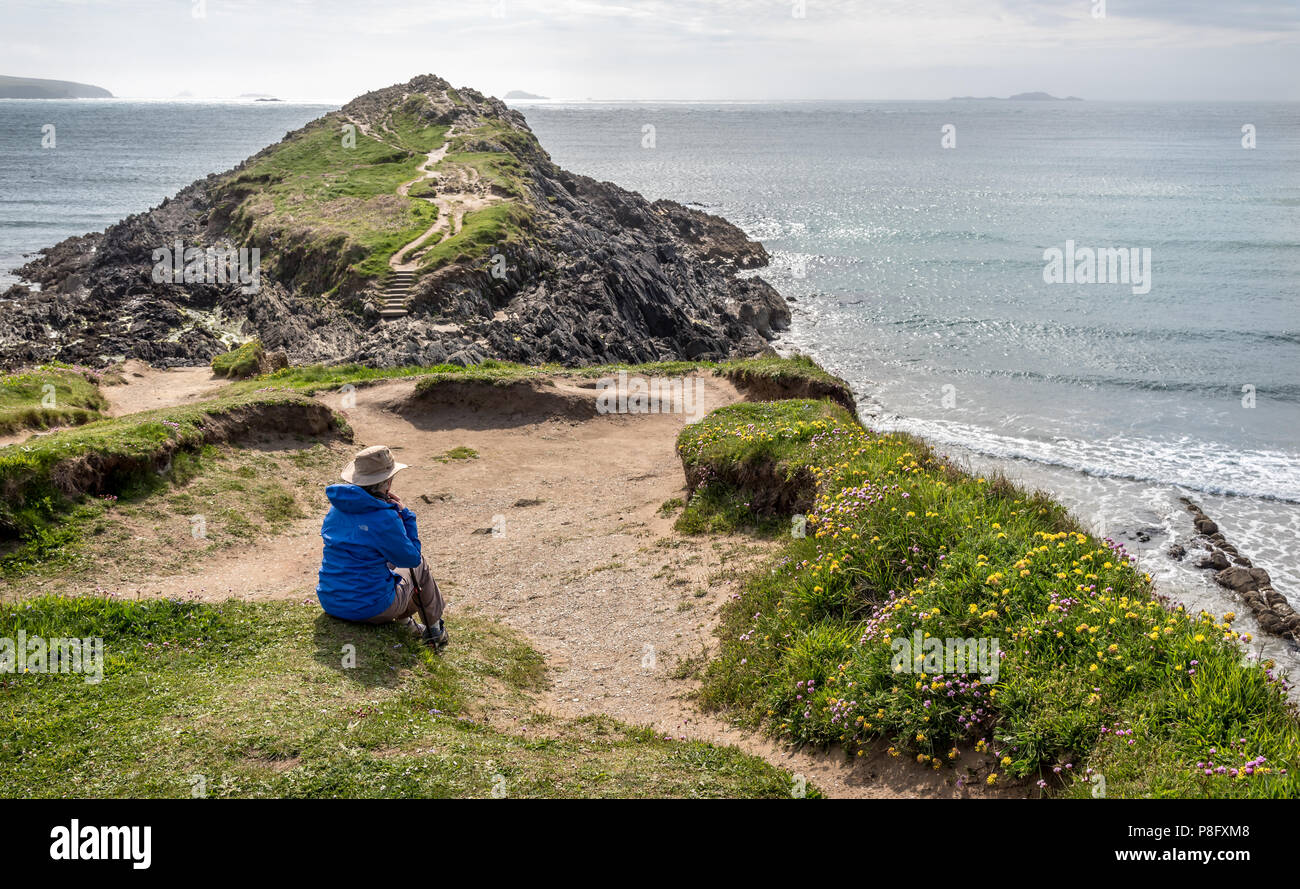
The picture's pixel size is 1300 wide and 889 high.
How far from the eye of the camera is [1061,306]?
53688 mm

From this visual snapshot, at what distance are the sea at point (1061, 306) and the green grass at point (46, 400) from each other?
26120 mm

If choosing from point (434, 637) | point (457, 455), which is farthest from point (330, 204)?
point (434, 637)

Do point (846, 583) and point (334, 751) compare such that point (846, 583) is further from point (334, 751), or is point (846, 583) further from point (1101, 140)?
point (1101, 140)

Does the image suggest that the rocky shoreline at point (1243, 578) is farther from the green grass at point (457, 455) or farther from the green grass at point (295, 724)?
the green grass at point (457, 455)

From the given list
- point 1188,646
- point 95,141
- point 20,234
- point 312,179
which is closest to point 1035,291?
point 312,179

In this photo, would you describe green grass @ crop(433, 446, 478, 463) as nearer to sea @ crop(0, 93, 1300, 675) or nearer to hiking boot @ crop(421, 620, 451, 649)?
hiking boot @ crop(421, 620, 451, 649)

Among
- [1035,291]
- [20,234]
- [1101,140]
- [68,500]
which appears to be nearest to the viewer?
[68,500]

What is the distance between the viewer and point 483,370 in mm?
25484

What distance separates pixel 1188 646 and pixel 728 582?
21.7 ft

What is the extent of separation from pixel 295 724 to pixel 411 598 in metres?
2.69

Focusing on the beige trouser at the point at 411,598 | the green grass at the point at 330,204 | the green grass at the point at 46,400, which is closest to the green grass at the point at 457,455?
the green grass at the point at 46,400

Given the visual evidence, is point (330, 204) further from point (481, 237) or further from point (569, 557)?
point (569, 557)

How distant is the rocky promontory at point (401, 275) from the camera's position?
1437 inches

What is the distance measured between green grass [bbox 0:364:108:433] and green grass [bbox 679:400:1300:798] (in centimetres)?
1770
